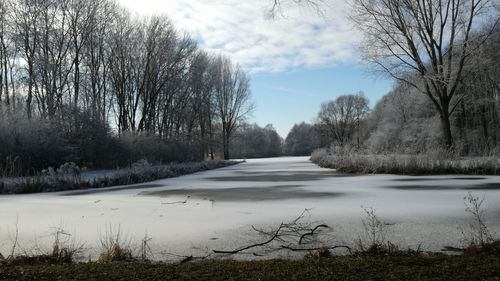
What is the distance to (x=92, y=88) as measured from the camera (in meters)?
38.2

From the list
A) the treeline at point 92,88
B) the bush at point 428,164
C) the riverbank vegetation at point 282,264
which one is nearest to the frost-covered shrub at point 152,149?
the treeline at point 92,88

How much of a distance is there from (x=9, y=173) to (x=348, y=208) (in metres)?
17.0

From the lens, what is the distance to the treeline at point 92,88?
2288 cm

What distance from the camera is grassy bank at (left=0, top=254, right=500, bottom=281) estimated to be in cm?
379

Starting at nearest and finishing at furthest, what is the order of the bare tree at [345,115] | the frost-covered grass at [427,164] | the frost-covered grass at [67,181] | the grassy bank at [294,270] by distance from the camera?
the grassy bank at [294,270]
the frost-covered grass at [67,181]
the frost-covered grass at [427,164]
the bare tree at [345,115]

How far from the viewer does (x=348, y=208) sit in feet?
25.9

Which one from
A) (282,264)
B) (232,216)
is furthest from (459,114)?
(282,264)

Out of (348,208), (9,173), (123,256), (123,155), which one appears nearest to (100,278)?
(123,256)

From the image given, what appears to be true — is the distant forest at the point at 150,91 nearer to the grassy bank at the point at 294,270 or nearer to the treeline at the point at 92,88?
the treeline at the point at 92,88

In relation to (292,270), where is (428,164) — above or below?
above

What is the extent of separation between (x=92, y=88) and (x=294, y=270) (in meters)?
37.4

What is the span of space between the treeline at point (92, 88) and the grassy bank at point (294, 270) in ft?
52.8

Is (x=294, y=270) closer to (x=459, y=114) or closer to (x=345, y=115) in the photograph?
(x=459, y=114)

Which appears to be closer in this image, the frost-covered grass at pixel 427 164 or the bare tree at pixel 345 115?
the frost-covered grass at pixel 427 164
